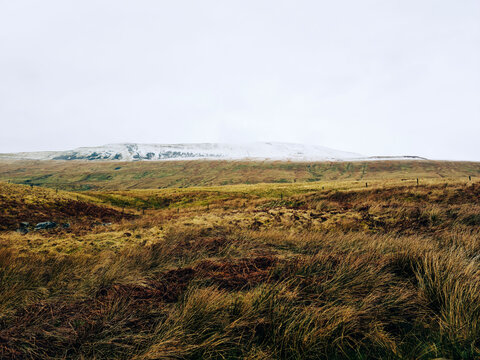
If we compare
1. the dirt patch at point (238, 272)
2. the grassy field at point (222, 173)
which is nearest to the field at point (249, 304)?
the dirt patch at point (238, 272)

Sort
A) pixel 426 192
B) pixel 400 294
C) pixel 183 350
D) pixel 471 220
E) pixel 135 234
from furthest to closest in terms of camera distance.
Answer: pixel 426 192
pixel 135 234
pixel 471 220
pixel 400 294
pixel 183 350

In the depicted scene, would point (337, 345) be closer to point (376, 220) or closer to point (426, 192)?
point (376, 220)

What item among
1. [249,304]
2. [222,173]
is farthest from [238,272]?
[222,173]

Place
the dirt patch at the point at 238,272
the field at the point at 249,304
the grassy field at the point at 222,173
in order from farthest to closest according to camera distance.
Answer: the grassy field at the point at 222,173 < the dirt patch at the point at 238,272 < the field at the point at 249,304

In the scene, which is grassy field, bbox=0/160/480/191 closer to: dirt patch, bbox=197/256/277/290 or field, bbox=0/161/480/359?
dirt patch, bbox=197/256/277/290

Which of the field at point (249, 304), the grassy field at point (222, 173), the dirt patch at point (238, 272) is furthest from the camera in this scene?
the grassy field at point (222, 173)

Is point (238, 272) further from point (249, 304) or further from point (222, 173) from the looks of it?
point (222, 173)

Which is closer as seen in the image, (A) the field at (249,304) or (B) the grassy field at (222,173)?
(A) the field at (249,304)

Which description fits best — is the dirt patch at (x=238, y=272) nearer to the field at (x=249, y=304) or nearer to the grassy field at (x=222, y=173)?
the field at (x=249, y=304)

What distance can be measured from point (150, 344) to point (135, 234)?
7.10 meters

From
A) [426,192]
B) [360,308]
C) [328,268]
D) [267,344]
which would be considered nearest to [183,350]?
[267,344]

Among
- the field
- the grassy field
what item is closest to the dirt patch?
the field

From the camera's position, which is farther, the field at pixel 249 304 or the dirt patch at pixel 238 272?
the dirt patch at pixel 238 272

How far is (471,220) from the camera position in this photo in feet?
23.0
